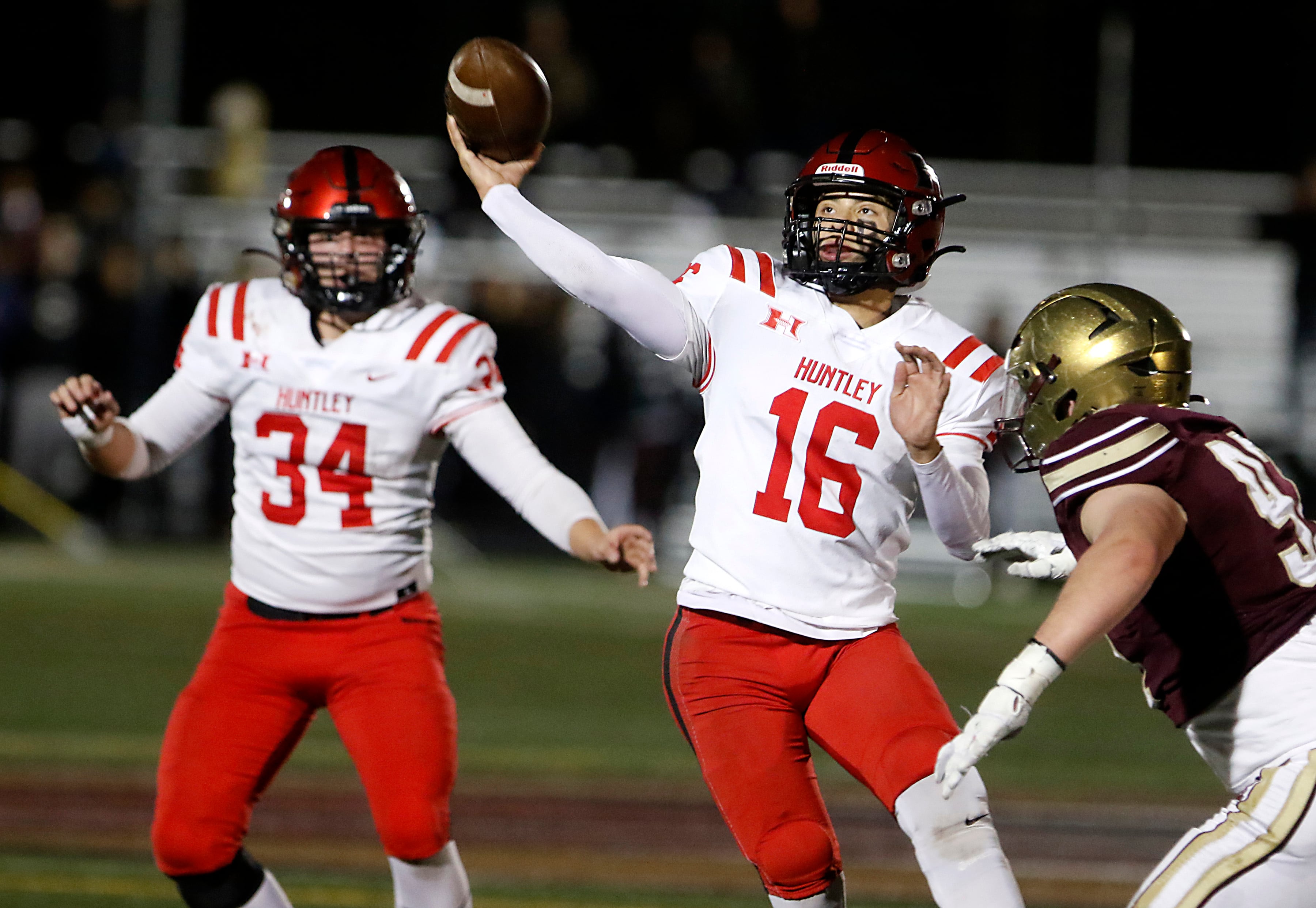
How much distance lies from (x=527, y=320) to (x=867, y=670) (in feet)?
31.1

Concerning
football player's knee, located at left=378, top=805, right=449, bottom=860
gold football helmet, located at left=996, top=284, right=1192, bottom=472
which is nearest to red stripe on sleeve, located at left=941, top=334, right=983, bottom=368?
gold football helmet, located at left=996, top=284, right=1192, bottom=472

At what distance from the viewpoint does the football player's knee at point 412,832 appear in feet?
12.8

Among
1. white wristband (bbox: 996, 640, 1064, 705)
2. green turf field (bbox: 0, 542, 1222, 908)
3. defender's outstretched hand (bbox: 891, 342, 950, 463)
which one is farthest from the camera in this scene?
green turf field (bbox: 0, 542, 1222, 908)

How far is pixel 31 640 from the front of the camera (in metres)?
9.74

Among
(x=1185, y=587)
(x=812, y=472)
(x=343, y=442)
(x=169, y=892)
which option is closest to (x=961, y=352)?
(x=812, y=472)

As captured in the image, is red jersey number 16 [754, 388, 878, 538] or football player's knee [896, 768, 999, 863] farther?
red jersey number 16 [754, 388, 878, 538]

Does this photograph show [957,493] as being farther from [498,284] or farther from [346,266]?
[498,284]

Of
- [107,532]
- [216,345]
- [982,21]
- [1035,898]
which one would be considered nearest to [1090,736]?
[1035,898]

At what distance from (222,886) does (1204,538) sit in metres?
2.28

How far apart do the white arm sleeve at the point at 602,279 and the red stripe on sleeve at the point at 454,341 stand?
0.56m

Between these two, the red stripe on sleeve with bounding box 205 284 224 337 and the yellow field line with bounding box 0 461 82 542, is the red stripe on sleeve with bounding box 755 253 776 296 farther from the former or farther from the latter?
the yellow field line with bounding box 0 461 82 542

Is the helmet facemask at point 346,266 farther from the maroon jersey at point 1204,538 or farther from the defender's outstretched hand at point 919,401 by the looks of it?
the maroon jersey at point 1204,538

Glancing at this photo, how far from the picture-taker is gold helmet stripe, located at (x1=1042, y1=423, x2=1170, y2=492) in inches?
122

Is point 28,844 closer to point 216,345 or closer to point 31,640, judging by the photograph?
point 216,345
